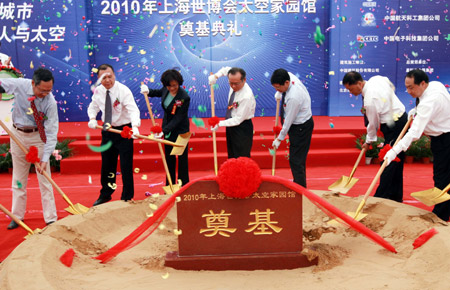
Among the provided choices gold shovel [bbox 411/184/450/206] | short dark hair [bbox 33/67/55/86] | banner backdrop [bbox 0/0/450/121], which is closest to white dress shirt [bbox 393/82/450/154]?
gold shovel [bbox 411/184/450/206]

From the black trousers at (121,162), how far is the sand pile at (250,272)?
66cm

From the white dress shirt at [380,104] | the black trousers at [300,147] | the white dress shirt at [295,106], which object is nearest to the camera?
the white dress shirt at [380,104]

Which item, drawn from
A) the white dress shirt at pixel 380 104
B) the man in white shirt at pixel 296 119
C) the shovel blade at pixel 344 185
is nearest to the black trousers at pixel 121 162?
the man in white shirt at pixel 296 119

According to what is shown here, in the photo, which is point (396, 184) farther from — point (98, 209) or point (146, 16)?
point (146, 16)

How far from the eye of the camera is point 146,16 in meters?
7.69

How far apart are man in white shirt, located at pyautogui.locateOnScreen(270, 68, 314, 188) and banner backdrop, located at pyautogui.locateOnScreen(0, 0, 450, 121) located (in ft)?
13.4

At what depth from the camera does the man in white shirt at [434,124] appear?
301 cm

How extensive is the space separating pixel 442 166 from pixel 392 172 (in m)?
0.55

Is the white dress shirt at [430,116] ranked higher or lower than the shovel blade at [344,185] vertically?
higher

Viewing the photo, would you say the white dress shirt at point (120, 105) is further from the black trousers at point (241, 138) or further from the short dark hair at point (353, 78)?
the short dark hair at point (353, 78)

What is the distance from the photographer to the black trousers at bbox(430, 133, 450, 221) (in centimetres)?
321

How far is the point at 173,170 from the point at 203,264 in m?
1.76

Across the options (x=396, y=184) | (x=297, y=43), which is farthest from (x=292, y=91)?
(x=297, y=43)

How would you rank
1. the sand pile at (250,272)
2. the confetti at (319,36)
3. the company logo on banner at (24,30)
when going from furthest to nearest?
the company logo on banner at (24,30) < the confetti at (319,36) < the sand pile at (250,272)
